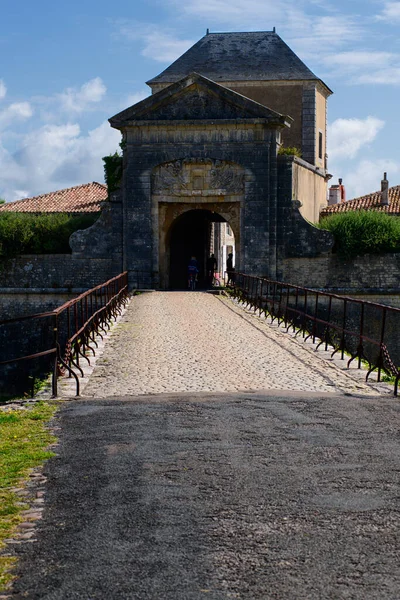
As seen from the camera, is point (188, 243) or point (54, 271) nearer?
point (54, 271)

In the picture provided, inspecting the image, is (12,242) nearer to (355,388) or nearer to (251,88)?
(251,88)

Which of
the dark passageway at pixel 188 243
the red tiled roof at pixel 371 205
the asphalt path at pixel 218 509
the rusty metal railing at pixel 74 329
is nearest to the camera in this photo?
the asphalt path at pixel 218 509

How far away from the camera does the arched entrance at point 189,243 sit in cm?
3234

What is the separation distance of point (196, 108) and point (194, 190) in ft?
8.05

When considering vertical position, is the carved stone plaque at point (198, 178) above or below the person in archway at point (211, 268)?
above

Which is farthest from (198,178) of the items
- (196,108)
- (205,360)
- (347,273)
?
(205,360)

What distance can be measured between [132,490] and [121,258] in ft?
76.8

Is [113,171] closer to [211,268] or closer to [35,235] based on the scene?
[35,235]

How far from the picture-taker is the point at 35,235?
98.5 feet

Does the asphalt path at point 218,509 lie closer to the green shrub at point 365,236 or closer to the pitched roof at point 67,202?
the green shrub at point 365,236

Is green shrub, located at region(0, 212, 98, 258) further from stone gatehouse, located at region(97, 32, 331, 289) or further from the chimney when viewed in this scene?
the chimney

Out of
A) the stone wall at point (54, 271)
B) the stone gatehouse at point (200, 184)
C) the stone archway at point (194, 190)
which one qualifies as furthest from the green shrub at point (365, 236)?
the stone wall at point (54, 271)

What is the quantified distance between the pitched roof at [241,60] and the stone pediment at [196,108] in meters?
6.04

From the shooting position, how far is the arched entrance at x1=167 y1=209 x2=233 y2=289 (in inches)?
1273
